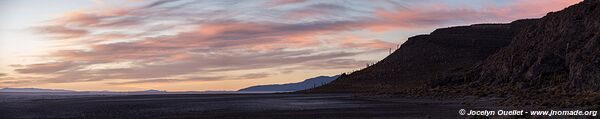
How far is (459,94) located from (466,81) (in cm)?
1570

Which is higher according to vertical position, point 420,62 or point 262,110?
point 420,62

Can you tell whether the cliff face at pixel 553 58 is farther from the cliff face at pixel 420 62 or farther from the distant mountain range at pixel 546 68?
the cliff face at pixel 420 62

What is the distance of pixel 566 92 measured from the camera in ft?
182

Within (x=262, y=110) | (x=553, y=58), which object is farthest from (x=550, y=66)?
(x=262, y=110)

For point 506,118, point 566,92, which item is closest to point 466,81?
point 566,92

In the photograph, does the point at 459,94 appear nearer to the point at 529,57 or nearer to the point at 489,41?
the point at 529,57

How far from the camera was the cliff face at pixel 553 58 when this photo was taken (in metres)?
57.7

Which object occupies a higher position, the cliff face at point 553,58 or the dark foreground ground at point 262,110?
the cliff face at point 553,58

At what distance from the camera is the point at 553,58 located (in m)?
70.2

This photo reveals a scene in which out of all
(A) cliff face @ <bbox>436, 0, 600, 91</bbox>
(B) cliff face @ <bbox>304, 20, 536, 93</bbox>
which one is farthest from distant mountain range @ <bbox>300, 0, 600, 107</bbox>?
(B) cliff face @ <bbox>304, 20, 536, 93</bbox>

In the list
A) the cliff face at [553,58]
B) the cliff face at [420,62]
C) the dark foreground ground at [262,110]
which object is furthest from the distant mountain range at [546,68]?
the cliff face at [420,62]

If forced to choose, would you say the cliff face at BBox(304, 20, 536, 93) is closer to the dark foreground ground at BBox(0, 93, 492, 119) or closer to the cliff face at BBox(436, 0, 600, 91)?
the cliff face at BBox(436, 0, 600, 91)

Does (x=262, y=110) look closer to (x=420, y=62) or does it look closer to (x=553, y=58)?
(x=553, y=58)

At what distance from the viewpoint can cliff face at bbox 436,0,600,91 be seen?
57713 mm
